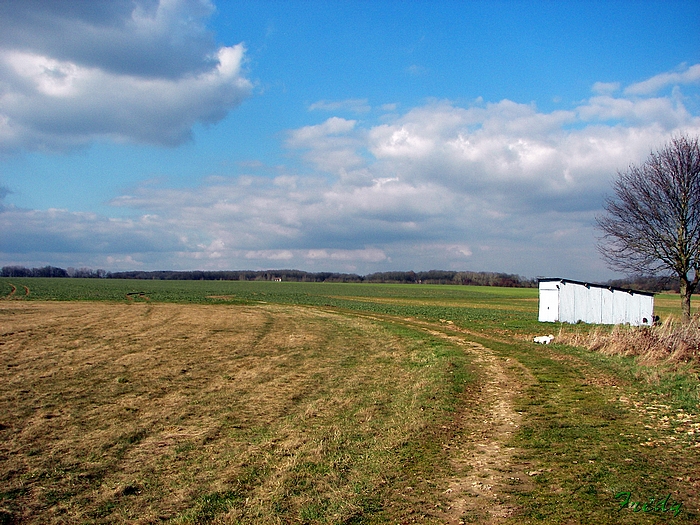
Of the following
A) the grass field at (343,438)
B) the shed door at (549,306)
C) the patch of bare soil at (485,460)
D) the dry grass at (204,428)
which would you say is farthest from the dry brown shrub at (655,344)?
the shed door at (549,306)

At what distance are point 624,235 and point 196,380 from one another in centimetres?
2382

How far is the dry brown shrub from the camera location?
52.9ft

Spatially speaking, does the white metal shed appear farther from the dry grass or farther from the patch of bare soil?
the patch of bare soil

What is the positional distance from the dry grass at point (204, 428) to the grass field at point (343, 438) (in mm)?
46

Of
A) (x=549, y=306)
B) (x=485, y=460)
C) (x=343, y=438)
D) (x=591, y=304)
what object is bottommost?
(x=343, y=438)

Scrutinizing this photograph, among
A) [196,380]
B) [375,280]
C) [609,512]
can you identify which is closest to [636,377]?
[609,512]

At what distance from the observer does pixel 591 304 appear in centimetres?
3612

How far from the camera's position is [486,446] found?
863 centimetres

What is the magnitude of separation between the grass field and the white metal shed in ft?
55.4

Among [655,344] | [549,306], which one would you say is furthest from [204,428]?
[549,306]

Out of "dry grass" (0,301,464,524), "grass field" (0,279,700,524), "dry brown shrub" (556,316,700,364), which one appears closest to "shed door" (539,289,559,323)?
"dry brown shrub" (556,316,700,364)

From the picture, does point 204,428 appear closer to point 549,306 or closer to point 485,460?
point 485,460

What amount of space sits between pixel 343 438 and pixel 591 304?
3212cm

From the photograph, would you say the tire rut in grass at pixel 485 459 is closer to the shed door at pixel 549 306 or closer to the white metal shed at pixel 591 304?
the shed door at pixel 549 306
